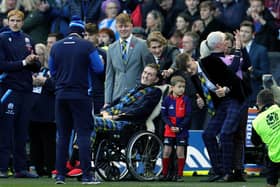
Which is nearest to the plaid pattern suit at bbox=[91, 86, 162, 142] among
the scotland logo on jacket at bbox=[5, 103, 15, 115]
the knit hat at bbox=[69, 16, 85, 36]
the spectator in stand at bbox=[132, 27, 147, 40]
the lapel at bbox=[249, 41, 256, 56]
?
the scotland logo on jacket at bbox=[5, 103, 15, 115]

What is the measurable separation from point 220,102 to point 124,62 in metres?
2.24

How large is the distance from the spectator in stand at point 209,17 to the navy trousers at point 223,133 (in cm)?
474

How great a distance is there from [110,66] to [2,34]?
6.73ft

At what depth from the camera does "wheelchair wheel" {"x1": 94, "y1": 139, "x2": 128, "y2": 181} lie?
19.8 m

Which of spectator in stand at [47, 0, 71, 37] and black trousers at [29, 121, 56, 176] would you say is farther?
spectator in stand at [47, 0, 71, 37]

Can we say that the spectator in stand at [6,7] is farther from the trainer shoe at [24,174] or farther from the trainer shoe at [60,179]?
the trainer shoe at [60,179]

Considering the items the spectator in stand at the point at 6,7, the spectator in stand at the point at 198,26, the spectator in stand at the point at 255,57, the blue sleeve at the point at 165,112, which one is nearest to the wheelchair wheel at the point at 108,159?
the blue sleeve at the point at 165,112

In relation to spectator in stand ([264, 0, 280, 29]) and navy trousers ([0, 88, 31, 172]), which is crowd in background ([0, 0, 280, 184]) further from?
navy trousers ([0, 88, 31, 172])

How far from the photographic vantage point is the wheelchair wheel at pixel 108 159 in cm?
1983

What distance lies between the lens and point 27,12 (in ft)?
87.8

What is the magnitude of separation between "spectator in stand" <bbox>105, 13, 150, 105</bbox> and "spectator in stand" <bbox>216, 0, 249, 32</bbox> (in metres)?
3.92

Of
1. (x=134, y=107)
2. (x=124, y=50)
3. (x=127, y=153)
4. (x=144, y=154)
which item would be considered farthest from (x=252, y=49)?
(x=127, y=153)

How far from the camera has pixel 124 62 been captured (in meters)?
21.0

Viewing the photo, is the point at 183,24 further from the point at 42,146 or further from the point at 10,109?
the point at 10,109
